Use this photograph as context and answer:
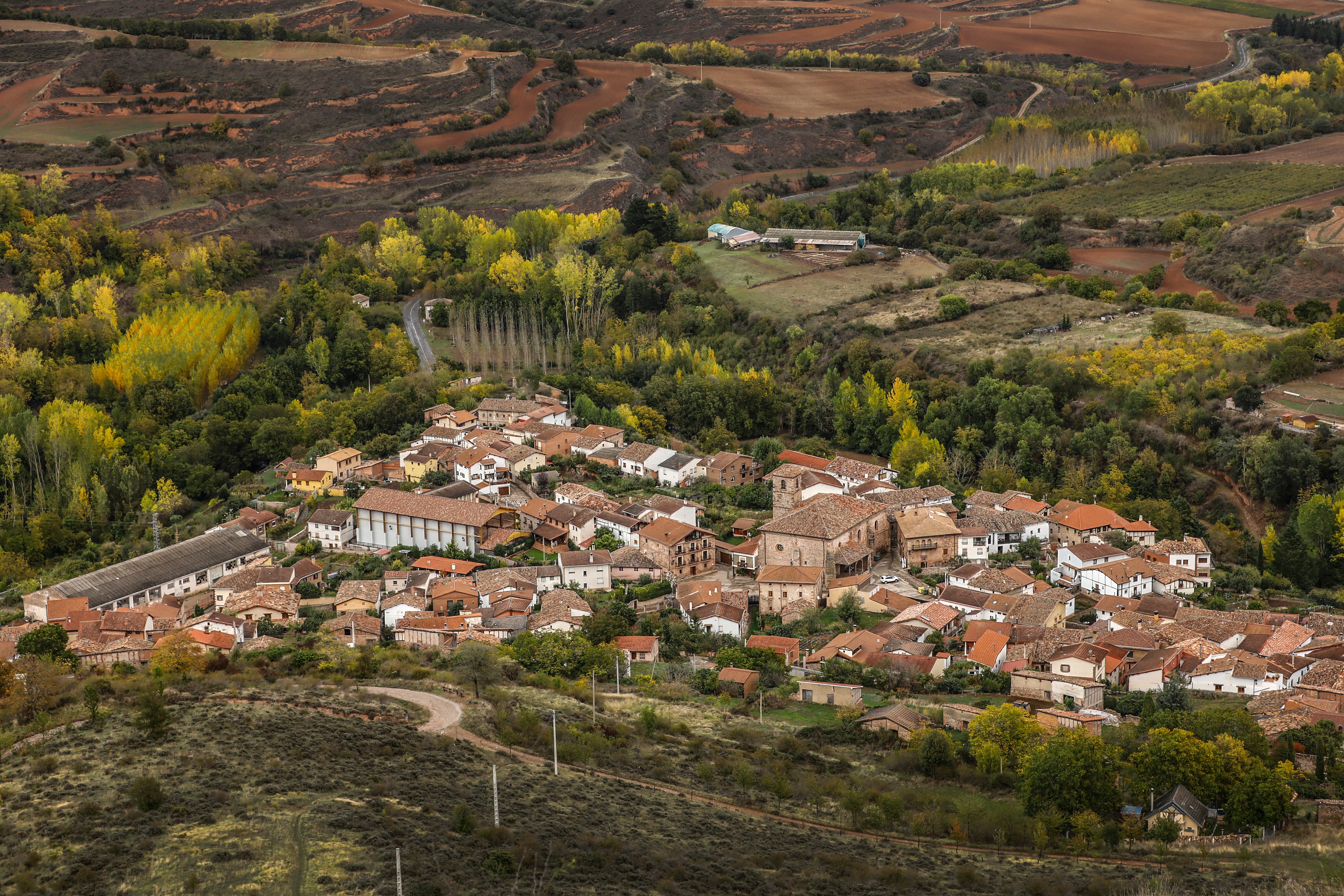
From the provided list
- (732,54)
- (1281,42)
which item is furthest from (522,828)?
(1281,42)

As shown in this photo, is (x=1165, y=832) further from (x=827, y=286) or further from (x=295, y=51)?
(x=295, y=51)

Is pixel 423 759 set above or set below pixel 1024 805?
above

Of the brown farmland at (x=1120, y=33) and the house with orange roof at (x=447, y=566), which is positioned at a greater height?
the brown farmland at (x=1120, y=33)

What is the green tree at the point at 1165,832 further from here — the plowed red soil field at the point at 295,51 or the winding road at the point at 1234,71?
the winding road at the point at 1234,71

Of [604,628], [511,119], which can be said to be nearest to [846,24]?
[511,119]

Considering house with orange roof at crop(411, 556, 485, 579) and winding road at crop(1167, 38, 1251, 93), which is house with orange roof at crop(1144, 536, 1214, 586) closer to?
house with orange roof at crop(411, 556, 485, 579)

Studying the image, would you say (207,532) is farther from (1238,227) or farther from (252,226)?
(1238,227)

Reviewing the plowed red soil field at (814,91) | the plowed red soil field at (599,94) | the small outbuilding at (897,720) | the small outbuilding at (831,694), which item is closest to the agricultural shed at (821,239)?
the plowed red soil field at (599,94)
